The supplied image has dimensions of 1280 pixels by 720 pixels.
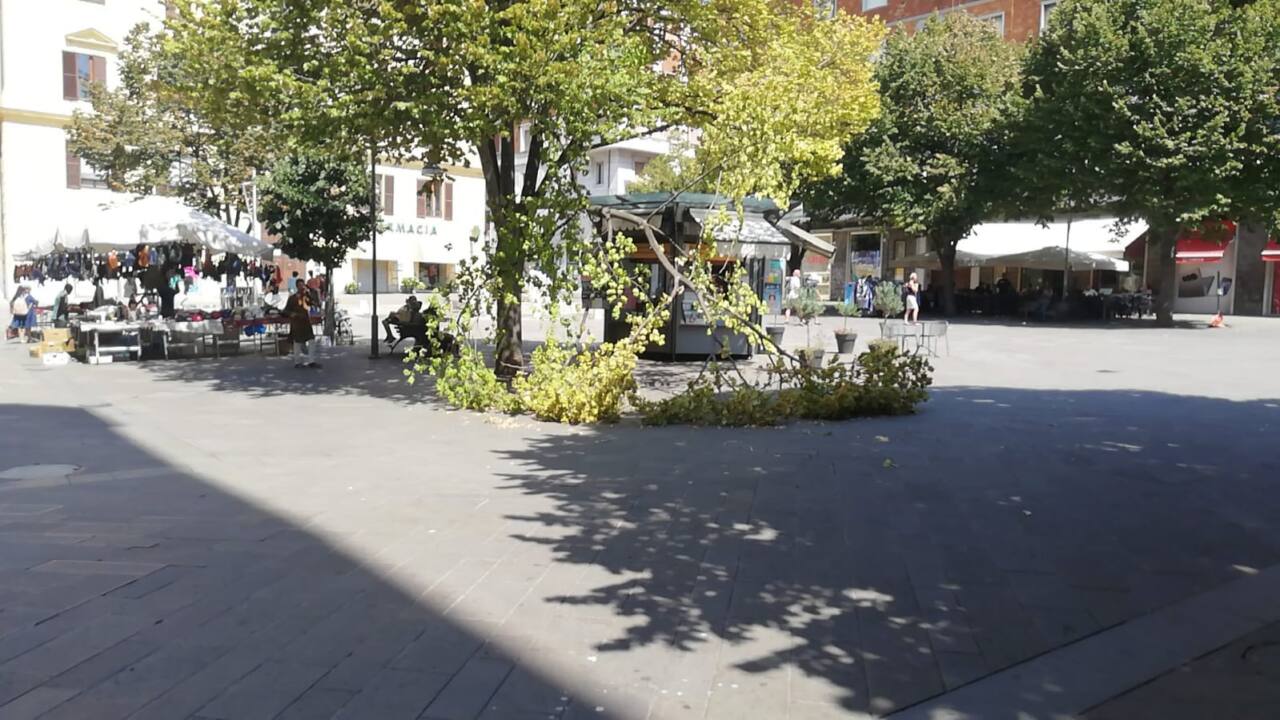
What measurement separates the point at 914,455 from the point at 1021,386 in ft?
20.8

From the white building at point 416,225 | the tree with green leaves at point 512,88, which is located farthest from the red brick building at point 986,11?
the tree with green leaves at point 512,88

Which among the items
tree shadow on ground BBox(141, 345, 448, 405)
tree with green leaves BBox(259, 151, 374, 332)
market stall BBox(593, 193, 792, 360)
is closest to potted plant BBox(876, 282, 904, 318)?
market stall BBox(593, 193, 792, 360)

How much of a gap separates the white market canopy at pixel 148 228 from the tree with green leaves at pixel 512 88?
20.3 feet

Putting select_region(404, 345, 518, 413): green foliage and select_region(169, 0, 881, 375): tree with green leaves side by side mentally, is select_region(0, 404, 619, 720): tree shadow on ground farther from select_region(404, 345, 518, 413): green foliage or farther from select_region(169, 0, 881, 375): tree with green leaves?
select_region(169, 0, 881, 375): tree with green leaves

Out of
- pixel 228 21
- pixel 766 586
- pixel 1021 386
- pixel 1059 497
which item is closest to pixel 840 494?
pixel 1059 497

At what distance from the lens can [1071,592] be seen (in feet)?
17.6

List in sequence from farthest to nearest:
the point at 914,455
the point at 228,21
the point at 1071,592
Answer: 1. the point at 228,21
2. the point at 914,455
3. the point at 1071,592

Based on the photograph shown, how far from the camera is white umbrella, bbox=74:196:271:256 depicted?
722 inches

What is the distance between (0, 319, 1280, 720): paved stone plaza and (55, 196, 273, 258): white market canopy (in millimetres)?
8295

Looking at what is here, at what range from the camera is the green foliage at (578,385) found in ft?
37.3

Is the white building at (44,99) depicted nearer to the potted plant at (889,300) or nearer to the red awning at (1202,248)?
the potted plant at (889,300)

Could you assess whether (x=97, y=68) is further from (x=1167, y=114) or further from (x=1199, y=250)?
(x=1199, y=250)

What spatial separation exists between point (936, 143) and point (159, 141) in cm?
2579

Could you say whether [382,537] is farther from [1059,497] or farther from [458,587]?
[1059,497]
